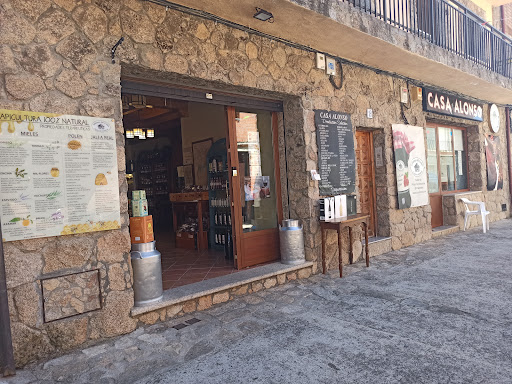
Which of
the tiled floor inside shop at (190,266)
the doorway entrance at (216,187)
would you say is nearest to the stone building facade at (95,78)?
the doorway entrance at (216,187)

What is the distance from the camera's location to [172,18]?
12.1 feet

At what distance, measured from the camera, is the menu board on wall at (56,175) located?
9.11 feet

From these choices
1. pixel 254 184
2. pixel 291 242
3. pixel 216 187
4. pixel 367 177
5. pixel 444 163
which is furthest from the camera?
pixel 444 163

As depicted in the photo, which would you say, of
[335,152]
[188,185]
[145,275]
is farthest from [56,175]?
[188,185]

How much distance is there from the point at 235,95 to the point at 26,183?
2.61 m

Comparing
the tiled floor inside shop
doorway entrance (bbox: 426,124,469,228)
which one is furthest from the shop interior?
doorway entrance (bbox: 426,124,469,228)

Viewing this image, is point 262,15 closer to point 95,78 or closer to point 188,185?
point 95,78

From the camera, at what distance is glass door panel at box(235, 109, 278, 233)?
495 centimetres

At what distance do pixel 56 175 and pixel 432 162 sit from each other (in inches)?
309

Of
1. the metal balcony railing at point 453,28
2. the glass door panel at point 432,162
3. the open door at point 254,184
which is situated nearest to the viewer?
the open door at point 254,184

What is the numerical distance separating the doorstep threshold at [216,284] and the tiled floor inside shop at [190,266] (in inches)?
10.2

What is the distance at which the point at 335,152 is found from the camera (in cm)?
542

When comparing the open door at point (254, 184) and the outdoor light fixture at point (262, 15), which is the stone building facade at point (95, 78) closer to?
the outdoor light fixture at point (262, 15)

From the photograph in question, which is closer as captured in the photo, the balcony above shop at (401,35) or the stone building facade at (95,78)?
the stone building facade at (95,78)
